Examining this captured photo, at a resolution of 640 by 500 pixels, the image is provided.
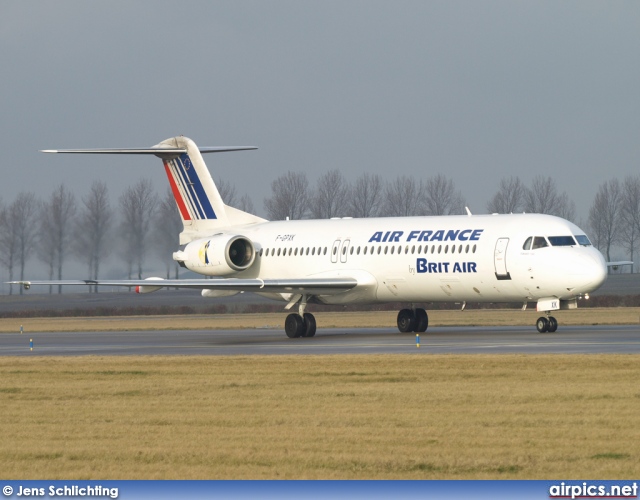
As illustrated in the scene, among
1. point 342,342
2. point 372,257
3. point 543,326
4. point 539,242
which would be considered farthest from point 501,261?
point 342,342

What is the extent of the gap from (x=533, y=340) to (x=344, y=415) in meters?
14.4

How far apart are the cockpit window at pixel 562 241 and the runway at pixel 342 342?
8.06 feet

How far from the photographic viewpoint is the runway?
2622 centimetres

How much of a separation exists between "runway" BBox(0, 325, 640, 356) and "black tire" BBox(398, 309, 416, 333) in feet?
1.84

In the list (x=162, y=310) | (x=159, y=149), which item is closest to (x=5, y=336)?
(x=159, y=149)

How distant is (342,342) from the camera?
31.2 m

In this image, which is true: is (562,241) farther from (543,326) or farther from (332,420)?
(332,420)

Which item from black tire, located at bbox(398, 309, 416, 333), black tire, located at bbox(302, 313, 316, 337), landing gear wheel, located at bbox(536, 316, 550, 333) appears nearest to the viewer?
landing gear wheel, located at bbox(536, 316, 550, 333)

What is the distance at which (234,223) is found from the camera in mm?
40562

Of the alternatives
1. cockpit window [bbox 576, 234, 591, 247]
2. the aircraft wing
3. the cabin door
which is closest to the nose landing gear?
the aircraft wing

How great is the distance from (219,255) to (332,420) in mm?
22666

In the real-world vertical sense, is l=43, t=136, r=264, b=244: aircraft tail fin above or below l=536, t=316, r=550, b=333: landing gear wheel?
above

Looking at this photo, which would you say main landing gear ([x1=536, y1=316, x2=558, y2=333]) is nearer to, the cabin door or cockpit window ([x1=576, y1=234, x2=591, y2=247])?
the cabin door

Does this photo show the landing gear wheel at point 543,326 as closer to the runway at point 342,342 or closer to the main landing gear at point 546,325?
the main landing gear at point 546,325
